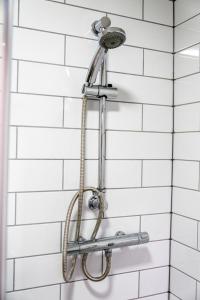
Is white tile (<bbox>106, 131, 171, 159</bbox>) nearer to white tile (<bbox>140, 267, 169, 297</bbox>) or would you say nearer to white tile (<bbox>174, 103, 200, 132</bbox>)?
white tile (<bbox>174, 103, 200, 132</bbox>)

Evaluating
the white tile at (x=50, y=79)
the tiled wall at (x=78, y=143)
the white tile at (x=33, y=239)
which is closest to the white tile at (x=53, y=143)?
the tiled wall at (x=78, y=143)

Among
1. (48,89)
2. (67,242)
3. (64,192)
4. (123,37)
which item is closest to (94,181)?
(64,192)

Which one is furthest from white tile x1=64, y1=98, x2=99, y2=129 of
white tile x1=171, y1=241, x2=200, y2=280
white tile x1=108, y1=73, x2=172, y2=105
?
white tile x1=171, y1=241, x2=200, y2=280

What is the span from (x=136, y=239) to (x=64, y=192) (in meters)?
0.30

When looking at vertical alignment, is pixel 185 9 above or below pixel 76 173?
above

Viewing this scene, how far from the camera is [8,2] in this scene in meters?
0.53

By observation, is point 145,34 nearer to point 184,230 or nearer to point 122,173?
point 122,173

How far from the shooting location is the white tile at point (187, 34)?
102 centimetres

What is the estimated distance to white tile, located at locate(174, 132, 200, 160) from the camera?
1019 mm

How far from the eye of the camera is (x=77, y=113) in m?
0.97

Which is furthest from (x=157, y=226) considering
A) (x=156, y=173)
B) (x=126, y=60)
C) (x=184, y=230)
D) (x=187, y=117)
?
(x=126, y=60)

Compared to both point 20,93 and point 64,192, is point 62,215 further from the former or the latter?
point 20,93

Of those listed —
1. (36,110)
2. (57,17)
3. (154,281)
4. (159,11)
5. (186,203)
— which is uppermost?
(159,11)

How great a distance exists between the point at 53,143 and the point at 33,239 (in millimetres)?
311
